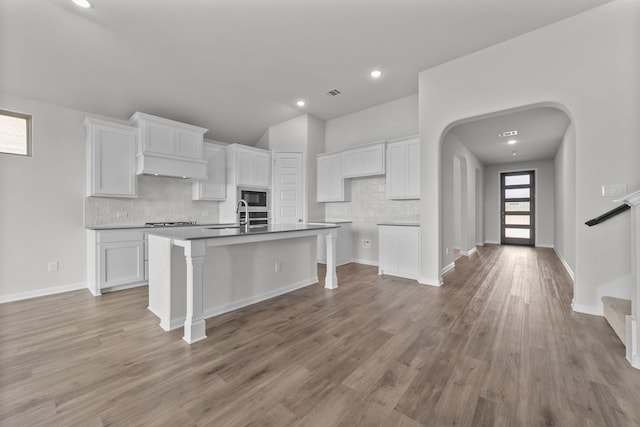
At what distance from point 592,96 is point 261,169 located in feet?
16.6

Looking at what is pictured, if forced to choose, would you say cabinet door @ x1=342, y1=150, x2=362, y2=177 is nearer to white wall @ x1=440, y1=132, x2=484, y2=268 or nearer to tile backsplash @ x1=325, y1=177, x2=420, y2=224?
tile backsplash @ x1=325, y1=177, x2=420, y2=224

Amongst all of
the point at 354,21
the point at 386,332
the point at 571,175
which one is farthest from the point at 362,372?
the point at 571,175

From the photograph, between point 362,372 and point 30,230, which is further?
point 30,230

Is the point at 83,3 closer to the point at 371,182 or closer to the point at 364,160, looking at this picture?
the point at 364,160

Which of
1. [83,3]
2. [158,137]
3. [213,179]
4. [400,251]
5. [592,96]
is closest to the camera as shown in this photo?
[83,3]

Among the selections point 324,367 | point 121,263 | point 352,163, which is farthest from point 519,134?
point 121,263

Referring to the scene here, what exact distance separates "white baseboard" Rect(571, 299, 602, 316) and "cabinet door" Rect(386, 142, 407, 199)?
2.55 m

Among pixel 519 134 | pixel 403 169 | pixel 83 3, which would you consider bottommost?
pixel 403 169

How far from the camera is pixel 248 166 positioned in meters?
5.40

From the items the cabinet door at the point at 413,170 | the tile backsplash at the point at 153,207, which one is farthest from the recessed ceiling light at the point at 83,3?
the cabinet door at the point at 413,170

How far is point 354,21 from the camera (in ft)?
9.77

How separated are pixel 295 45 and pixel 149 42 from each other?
5.95ft

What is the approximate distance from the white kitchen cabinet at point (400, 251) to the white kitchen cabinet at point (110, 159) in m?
4.21

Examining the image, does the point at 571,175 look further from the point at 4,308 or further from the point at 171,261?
the point at 4,308
